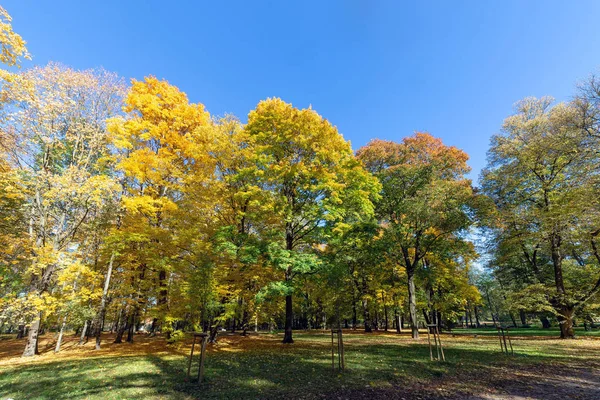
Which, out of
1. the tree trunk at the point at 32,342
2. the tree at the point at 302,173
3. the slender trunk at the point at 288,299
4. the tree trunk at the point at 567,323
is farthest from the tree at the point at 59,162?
the tree trunk at the point at 567,323

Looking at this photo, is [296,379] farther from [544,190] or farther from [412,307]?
[544,190]

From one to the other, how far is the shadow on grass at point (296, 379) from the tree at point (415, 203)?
844 centimetres

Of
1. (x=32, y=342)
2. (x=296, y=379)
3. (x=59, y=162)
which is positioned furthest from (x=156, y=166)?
(x=296, y=379)

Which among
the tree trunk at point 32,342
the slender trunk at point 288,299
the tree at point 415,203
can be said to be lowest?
the tree trunk at point 32,342

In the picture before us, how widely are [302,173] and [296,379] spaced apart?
9.27 m

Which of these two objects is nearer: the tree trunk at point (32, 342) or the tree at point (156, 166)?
the tree trunk at point (32, 342)

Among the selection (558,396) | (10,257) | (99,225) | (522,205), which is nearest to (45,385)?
(99,225)

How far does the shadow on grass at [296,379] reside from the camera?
608 cm

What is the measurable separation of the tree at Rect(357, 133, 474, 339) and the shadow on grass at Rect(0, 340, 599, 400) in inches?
332

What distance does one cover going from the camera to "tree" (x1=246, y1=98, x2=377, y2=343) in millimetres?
13586

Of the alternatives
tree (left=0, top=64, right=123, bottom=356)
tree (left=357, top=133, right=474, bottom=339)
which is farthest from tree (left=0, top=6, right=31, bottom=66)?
tree (left=357, top=133, right=474, bottom=339)

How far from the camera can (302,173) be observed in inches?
545

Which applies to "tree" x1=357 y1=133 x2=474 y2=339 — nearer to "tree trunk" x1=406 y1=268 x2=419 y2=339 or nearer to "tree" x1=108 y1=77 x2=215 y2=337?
"tree trunk" x1=406 y1=268 x2=419 y2=339

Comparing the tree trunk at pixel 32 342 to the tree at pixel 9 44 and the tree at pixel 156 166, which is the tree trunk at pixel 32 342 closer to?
the tree at pixel 156 166
